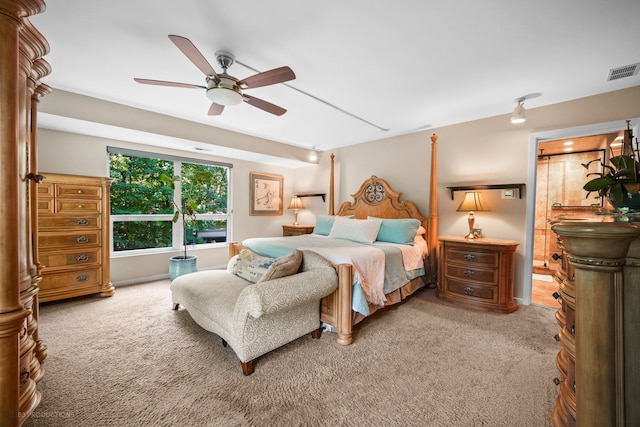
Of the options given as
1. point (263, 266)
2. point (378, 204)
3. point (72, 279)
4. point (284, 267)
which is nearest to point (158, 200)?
point (72, 279)

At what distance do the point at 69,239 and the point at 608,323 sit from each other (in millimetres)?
4553

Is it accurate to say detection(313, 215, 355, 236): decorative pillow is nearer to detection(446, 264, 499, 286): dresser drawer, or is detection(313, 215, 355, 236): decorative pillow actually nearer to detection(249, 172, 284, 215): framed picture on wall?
detection(249, 172, 284, 215): framed picture on wall

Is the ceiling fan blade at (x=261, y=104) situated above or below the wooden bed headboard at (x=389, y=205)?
above

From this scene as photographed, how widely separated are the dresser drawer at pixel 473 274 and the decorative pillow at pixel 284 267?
2048 millimetres

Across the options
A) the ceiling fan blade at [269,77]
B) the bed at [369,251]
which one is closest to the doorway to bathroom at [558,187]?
the bed at [369,251]

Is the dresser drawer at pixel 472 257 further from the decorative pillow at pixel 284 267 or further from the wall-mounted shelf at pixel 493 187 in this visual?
the decorative pillow at pixel 284 267

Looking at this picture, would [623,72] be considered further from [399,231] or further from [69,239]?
[69,239]

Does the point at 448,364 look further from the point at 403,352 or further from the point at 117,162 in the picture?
the point at 117,162

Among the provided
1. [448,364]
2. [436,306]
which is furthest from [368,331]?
[436,306]

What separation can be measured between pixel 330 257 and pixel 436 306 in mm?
1564

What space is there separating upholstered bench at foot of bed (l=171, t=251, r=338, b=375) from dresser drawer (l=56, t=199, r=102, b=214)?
1.83 metres

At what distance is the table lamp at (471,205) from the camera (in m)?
3.33

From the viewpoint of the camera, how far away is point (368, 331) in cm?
247

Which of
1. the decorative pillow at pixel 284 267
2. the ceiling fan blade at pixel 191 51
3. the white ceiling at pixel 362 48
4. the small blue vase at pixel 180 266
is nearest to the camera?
the ceiling fan blade at pixel 191 51
